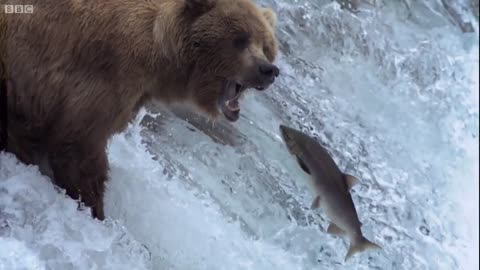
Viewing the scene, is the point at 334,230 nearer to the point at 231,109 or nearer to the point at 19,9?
the point at 231,109

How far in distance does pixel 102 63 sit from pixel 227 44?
437 millimetres

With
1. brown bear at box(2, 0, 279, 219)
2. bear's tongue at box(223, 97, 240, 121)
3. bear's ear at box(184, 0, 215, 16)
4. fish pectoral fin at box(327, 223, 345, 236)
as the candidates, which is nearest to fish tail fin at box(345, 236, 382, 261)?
fish pectoral fin at box(327, 223, 345, 236)

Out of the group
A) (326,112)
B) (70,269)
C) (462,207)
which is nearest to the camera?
(70,269)

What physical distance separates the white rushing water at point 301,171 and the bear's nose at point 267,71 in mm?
780

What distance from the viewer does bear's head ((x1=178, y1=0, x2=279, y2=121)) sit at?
3.08 metres

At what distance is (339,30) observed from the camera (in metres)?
5.83

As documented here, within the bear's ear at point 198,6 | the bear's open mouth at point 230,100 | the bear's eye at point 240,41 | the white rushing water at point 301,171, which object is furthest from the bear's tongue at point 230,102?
the white rushing water at point 301,171

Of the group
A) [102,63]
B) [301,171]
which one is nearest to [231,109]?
[102,63]

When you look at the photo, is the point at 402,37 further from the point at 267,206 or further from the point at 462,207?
the point at 267,206

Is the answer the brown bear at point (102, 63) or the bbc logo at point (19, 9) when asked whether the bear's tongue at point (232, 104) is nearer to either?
the brown bear at point (102, 63)

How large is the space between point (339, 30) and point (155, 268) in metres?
2.91

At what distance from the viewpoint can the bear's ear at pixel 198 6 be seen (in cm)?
307

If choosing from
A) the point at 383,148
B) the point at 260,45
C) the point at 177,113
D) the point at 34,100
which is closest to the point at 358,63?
the point at 383,148

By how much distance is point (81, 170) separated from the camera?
3164 mm
